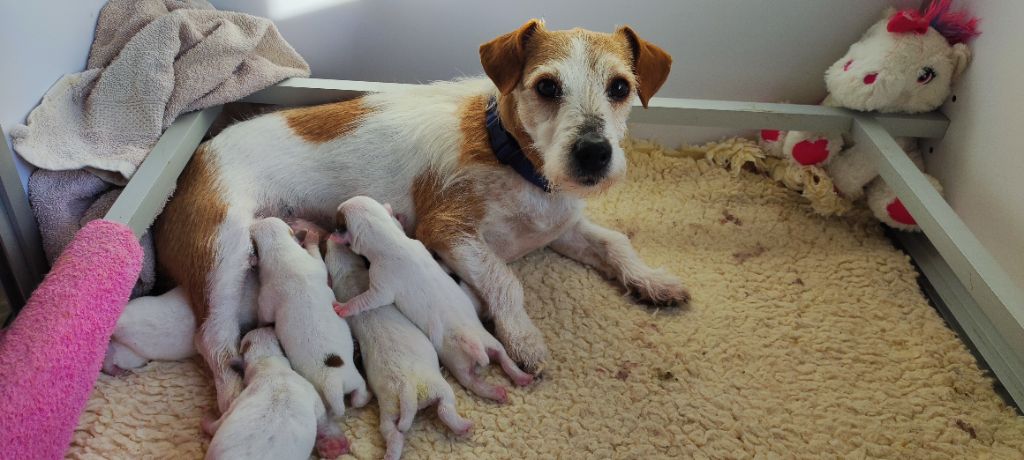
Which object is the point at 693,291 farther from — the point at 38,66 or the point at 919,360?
the point at 38,66

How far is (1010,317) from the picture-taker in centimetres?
157

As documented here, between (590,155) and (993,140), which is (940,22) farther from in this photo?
(590,155)

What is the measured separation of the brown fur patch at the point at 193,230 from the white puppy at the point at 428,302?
317 millimetres

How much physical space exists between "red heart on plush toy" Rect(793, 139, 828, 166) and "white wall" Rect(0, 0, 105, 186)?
193cm

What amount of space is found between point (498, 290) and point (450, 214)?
21cm

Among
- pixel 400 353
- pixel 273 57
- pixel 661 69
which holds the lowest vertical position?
pixel 400 353

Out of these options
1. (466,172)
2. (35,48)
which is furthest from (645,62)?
(35,48)

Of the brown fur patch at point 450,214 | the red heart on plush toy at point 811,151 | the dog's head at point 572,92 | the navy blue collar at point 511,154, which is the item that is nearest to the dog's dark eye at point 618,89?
the dog's head at point 572,92

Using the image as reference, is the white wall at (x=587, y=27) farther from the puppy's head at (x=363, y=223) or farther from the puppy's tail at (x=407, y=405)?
the puppy's tail at (x=407, y=405)

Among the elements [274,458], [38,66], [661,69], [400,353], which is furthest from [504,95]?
[38,66]

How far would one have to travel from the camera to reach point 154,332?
1.61 m

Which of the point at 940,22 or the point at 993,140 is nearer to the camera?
the point at 993,140

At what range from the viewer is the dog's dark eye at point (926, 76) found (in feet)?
6.70

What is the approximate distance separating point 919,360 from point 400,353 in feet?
3.89
